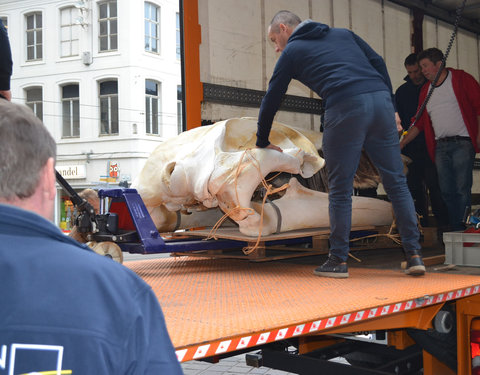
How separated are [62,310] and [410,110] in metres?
6.10

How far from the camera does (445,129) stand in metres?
5.64

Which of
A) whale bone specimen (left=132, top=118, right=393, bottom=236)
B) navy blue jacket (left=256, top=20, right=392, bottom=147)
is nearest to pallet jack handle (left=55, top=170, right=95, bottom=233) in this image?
whale bone specimen (left=132, top=118, right=393, bottom=236)

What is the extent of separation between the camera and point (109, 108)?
83.5 ft

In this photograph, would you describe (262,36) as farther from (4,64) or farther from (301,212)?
(4,64)

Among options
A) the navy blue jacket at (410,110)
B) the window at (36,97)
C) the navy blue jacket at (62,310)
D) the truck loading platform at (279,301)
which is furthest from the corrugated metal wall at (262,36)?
the window at (36,97)

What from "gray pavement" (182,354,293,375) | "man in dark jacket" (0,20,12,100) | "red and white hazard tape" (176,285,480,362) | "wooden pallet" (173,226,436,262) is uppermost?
"man in dark jacket" (0,20,12,100)

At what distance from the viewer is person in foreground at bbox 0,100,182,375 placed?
102 centimetres

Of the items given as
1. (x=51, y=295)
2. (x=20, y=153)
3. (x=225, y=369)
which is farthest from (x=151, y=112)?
(x=51, y=295)

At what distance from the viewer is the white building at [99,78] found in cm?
2483

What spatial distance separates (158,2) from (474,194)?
2131cm

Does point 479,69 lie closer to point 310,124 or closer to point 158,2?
point 310,124

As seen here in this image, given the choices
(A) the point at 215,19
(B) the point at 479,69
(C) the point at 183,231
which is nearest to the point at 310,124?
(A) the point at 215,19

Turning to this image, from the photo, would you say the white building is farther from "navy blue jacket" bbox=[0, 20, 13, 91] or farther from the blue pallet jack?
"navy blue jacket" bbox=[0, 20, 13, 91]

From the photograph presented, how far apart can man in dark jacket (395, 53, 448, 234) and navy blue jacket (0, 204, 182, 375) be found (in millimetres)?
5613
